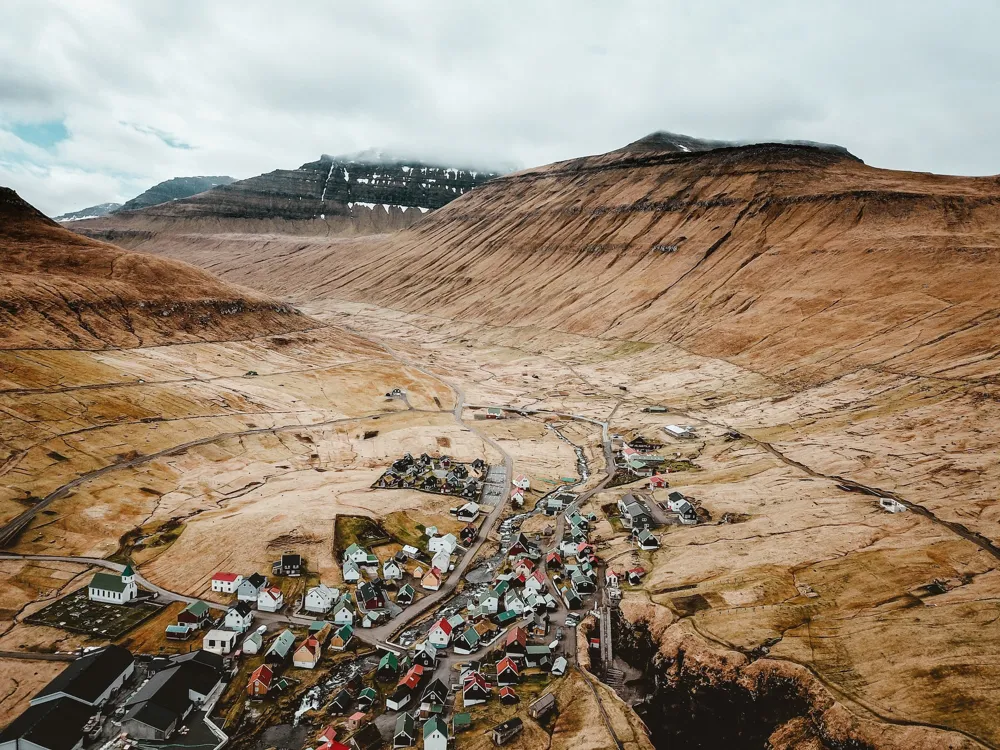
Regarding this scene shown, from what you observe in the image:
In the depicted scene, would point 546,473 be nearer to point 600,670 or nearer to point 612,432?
point 612,432

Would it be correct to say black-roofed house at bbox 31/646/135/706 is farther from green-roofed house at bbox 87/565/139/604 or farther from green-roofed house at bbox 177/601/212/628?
green-roofed house at bbox 87/565/139/604

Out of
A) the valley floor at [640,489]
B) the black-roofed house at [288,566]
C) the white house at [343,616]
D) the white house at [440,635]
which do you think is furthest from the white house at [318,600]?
the white house at [440,635]

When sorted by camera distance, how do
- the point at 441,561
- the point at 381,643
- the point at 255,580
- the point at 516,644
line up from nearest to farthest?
1. the point at 516,644
2. the point at 381,643
3. the point at 255,580
4. the point at 441,561

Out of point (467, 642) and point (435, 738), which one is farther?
point (467, 642)

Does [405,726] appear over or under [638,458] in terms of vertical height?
under

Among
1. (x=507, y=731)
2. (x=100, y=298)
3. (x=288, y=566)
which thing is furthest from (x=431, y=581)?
(x=100, y=298)

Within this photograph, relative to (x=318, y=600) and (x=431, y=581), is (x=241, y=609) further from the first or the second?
(x=431, y=581)

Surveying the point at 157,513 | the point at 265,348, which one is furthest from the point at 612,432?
the point at 265,348
